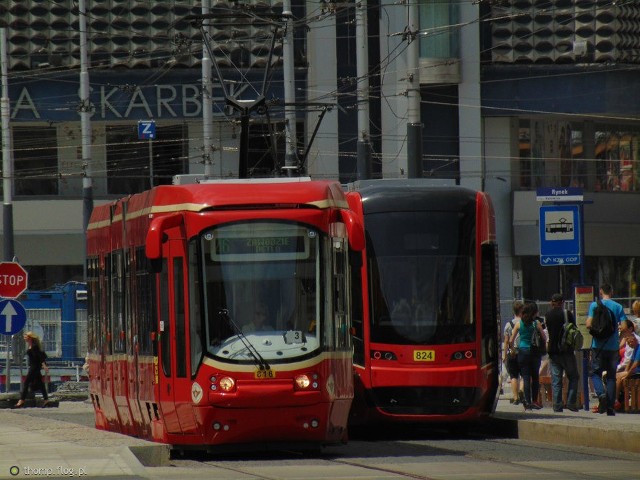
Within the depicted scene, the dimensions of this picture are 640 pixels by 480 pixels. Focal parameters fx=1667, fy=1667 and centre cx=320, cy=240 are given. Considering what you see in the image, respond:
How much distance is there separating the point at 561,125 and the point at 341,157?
662cm

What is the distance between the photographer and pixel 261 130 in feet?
158

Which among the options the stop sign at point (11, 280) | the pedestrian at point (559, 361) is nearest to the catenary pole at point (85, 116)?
the stop sign at point (11, 280)

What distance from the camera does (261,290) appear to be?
16.1 metres

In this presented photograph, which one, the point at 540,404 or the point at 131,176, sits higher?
the point at 131,176

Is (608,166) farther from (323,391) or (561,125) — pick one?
(323,391)

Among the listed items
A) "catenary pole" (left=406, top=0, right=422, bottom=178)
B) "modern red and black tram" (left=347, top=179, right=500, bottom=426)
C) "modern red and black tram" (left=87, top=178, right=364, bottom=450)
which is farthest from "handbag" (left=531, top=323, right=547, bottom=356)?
"modern red and black tram" (left=87, top=178, right=364, bottom=450)

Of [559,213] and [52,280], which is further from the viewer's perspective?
[52,280]

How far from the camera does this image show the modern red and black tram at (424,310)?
19.8 metres

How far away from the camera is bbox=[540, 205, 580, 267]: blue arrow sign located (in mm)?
22359

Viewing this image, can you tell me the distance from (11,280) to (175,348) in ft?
47.4

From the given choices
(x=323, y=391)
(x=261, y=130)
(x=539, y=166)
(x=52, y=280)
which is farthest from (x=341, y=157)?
(x=323, y=391)

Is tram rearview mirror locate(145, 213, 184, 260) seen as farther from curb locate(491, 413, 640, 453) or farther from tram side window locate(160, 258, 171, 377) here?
curb locate(491, 413, 640, 453)

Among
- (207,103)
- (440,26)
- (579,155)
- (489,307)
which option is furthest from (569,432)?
(579,155)

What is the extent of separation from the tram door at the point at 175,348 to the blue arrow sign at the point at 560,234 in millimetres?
7376
